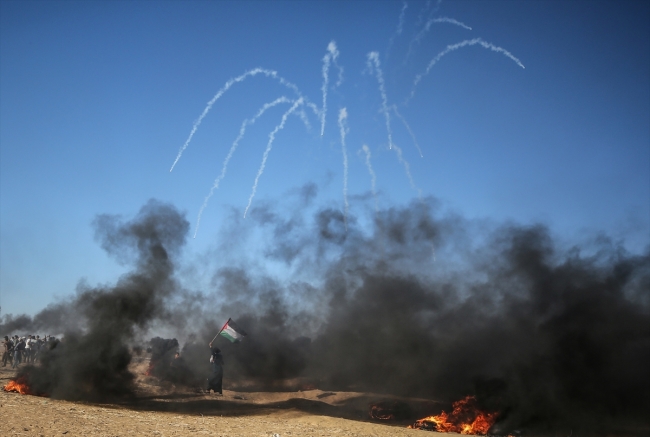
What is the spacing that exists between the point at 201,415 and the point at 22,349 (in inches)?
872

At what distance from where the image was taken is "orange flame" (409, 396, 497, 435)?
869 inches

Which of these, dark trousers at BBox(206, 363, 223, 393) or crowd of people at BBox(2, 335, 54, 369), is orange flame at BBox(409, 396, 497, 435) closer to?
dark trousers at BBox(206, 363, 223, 393)

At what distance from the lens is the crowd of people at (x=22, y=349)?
114 ft

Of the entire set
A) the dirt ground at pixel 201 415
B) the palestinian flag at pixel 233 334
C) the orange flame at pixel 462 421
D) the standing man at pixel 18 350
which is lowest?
the orange flame at pixel 462 421

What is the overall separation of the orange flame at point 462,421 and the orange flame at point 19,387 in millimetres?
16981

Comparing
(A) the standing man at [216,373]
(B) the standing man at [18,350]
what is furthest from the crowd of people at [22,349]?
(A) the standing man at [216,373]

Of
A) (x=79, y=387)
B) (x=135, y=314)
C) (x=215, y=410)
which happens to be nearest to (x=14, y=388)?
(x=79, y=387)

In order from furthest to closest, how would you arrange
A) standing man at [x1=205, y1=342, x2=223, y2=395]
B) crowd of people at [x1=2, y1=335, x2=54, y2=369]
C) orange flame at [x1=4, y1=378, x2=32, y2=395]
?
crowd of people at [x1=2, y1=335, x2=54, y2=369], standing man at [x1=205, y1=342, x2=223, y2=395], orange flame at [x1=4, y1=378, x2=32, y2=395]

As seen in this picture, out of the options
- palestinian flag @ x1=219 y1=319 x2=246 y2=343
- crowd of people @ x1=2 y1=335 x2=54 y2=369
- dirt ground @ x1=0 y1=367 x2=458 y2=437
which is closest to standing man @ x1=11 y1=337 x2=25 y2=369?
crowd of people @ x1=2 y1=335 x2=54 y2=369

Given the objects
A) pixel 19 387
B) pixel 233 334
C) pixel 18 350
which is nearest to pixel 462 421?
pixel 233 334

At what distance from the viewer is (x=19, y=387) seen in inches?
858

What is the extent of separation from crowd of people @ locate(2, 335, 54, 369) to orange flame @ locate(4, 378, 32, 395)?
44.3ft

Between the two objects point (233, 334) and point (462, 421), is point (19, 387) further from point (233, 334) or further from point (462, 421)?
point (462, 421)

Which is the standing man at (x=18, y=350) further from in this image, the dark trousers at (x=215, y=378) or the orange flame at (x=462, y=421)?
the orange flame at (x=462, y=421)
